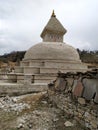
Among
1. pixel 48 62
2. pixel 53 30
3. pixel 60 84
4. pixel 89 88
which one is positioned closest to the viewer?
pixel 89 88

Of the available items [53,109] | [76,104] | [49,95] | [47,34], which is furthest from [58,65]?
[76,104]

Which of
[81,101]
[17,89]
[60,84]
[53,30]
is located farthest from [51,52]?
[81,101]

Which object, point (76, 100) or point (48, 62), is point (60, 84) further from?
point (48, 62)

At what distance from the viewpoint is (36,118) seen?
22.2 ft

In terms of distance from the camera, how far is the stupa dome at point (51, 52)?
1850 centimetres

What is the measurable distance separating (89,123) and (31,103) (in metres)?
3.76

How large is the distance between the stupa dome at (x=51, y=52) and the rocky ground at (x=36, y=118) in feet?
33.0

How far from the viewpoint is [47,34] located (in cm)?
2166

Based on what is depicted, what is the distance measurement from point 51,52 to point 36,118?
39.8ft

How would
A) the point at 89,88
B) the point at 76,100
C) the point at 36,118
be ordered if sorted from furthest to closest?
1. the point at 36,118
2. the point at 76,100
3. the point at 89,88

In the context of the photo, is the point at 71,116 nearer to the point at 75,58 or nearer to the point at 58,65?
the point at 58,65

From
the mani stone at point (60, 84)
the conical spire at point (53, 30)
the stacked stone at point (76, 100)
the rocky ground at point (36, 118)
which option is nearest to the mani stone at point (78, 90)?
the stacked stone at point (76, 100)

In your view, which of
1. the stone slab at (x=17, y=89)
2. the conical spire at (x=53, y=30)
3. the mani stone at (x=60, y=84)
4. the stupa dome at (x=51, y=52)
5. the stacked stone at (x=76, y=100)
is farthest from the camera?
the conical spire at (x=53, y=30)

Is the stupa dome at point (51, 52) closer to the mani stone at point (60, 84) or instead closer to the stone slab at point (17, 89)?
the stone slab at point (17, 89)
